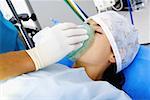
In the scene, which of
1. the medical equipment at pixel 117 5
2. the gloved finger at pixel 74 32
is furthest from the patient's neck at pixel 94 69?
the medical equipment at pixel 117 5

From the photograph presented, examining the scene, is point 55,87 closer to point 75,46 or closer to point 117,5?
point 75,46

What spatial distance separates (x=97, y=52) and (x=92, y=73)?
0.13 m

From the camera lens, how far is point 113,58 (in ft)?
4.68

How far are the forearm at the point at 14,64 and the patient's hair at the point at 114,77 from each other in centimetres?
53

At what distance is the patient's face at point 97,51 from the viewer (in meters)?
1.36

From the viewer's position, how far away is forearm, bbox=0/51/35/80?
1028mm

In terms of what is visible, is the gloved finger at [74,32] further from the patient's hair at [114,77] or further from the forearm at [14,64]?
the patient's hair at [114,77]

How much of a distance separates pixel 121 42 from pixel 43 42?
1.45 feet

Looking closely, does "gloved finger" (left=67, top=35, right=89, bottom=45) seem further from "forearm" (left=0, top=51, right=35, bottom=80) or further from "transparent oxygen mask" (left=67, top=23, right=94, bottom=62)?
"forearm" (left=0, top=51, right=35, bottom=80)

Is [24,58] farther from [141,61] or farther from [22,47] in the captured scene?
[141,61]

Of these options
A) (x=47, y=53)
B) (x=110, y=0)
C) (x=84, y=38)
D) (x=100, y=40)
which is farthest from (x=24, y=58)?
(x=110, y=0)

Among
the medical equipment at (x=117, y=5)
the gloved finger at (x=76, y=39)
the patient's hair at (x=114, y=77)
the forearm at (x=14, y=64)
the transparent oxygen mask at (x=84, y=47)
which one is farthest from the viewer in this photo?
the medical equipment at (x=117, y=5)

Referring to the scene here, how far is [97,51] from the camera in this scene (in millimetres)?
1367

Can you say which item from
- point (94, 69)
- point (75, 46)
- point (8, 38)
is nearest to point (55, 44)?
point (75, 46)
